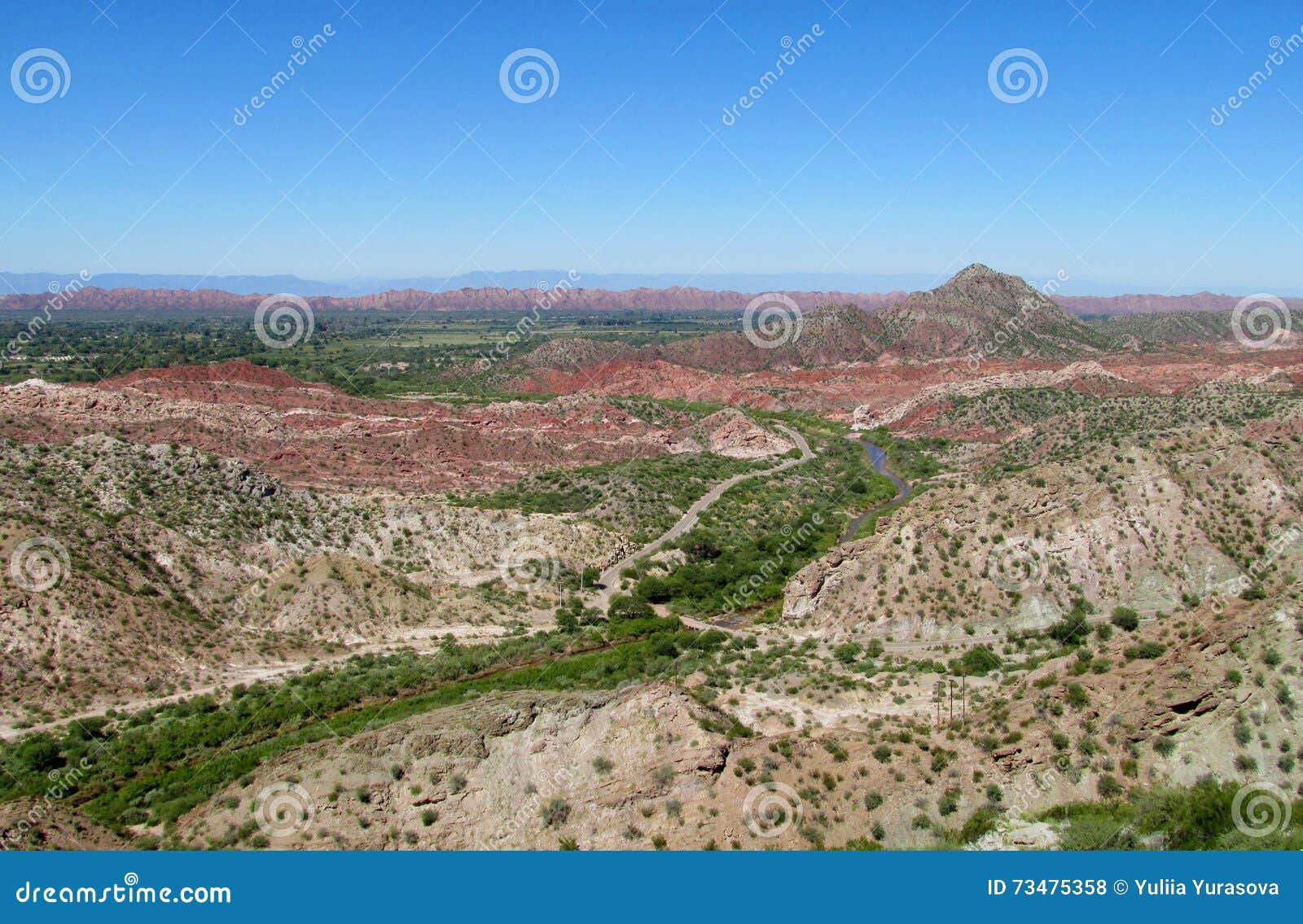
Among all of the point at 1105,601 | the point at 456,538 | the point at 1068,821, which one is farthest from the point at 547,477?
the point at 1068,821

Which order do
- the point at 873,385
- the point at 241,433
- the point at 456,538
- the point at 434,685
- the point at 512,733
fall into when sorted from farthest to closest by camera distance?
1. the point at 873,385
2. the point at 241,433
3. the point at 456,538
4. the point at 434,685
5. the point at 512,733

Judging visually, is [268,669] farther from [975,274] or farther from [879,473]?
[975,274]

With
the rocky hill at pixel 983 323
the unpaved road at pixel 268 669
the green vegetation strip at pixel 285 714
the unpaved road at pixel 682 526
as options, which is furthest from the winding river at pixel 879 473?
the rocky hill at pixel 983 323

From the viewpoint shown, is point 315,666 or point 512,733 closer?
point 512,733

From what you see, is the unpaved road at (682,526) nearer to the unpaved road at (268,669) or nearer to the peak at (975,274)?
the unpaved road at (268,669)

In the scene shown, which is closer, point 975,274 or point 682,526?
point 682,526

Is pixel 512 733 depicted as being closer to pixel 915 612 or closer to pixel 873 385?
pixel 915 612

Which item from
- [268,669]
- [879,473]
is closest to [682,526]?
[879,473]

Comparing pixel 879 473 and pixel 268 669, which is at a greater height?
pixel 879 473
